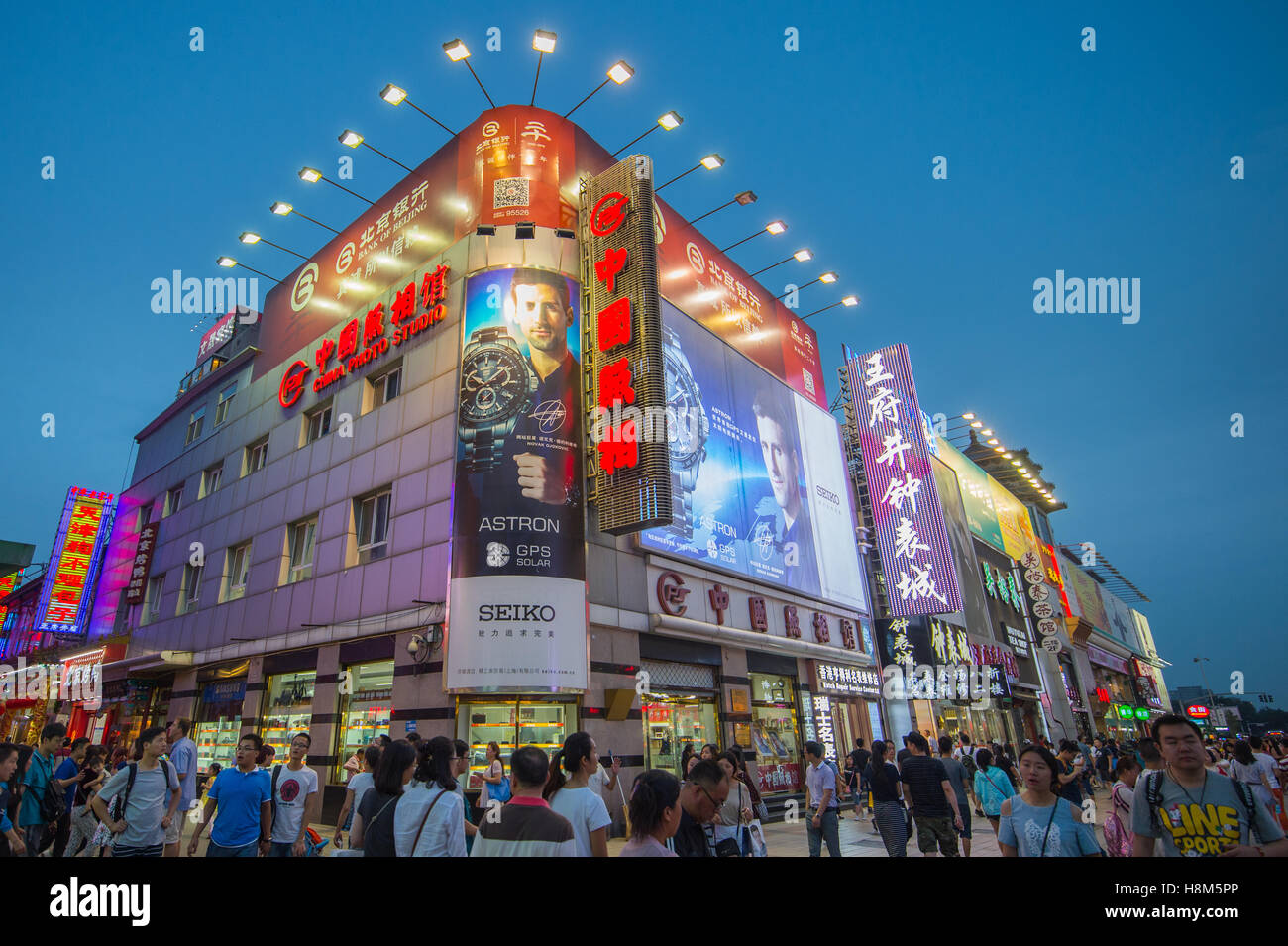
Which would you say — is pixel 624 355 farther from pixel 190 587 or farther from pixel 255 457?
pixel 190 587

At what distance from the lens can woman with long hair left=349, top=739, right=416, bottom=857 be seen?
445 centimetres

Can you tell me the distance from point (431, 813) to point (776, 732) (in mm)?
18109

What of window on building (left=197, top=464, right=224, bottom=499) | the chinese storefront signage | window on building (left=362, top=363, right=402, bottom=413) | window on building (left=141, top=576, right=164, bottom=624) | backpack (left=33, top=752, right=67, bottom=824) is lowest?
backpack (left=33, top=752, right=67, bottom=824)

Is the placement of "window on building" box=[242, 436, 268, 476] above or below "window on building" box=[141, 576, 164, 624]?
above

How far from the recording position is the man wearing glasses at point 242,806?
6750 mm

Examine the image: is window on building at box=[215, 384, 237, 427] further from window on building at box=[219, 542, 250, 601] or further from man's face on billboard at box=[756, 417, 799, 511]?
man's face on billboard at box=[756, 417, 799, 511]

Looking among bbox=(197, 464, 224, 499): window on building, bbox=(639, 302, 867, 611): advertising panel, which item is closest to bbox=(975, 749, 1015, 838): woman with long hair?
bbox=(639, 302, 867, 611): advertising panel

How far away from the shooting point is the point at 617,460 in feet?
52.0

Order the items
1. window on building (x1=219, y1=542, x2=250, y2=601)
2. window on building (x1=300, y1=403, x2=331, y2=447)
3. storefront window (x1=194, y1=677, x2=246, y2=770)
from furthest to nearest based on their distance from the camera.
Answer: window on building (x1=219, y1=542, x2=250, y2=601) → window on building (x1=300, y1=403, x2=331, y2=447) → storefront window (x1=194, y1=677, x2=246, y2=770)

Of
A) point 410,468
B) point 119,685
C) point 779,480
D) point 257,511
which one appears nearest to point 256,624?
point 257,511

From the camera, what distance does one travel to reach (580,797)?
14.6ft

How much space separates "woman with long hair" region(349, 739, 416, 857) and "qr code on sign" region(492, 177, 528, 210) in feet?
54.5

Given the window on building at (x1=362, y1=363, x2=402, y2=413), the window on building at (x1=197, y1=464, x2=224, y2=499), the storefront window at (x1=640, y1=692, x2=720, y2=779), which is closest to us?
the storefront window at (x1=640, y1=692, x2=720, y2=779)

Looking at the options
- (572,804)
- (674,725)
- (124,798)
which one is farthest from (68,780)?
(674,725)
